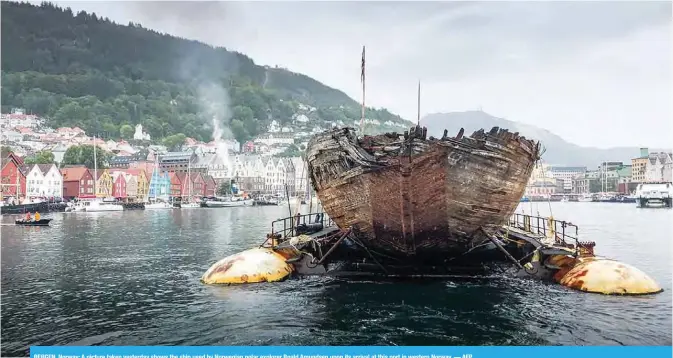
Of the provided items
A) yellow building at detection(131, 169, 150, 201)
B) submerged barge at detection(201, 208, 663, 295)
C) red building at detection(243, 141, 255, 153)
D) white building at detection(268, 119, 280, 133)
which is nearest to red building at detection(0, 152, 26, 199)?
submerged barge at detection(201, 208, 663, 295)

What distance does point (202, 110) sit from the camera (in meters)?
96.2

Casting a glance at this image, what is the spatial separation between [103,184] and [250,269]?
53.7m

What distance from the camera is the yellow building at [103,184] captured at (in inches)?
2233

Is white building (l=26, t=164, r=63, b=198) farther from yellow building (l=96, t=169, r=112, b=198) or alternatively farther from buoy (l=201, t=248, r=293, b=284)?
buoy (l=201, t=248, r=293, b=284)

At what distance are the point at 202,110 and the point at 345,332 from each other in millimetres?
92686

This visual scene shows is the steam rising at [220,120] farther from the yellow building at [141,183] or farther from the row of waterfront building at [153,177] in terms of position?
the yellow building at [141,183]

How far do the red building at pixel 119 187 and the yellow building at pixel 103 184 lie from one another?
5.65ft

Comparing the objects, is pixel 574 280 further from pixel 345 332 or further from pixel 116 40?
pixel 116 40

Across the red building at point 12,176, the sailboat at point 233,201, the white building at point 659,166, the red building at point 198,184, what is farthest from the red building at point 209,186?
the white building at point 659,166

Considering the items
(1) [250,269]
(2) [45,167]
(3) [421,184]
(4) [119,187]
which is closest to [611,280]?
(3) [421,184]

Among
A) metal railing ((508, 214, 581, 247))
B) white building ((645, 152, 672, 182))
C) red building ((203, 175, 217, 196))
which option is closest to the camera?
white building ((645, 152, 672, 182))

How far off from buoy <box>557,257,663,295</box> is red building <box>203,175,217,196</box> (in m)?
79.4

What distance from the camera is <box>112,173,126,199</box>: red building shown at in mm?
63656

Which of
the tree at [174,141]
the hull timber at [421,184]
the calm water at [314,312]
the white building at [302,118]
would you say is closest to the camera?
the calm water at [314,312]
